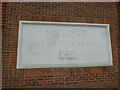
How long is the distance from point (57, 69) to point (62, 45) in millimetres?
732

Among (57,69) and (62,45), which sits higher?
(62,45)

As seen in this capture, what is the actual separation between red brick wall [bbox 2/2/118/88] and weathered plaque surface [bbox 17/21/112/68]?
0.15 m

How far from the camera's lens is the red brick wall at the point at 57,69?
2.98m

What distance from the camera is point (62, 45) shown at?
317 cm

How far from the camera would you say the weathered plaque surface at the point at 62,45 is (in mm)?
3047

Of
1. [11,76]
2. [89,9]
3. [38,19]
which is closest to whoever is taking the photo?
[11,76]

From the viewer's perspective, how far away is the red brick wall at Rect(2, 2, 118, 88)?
2977 millimetres

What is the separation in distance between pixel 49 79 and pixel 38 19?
1.82m

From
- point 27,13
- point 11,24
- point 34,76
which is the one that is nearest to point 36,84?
point 34,76

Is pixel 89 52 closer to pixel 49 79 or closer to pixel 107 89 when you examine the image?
pixel 107 89

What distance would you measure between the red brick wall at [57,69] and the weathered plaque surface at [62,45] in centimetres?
15

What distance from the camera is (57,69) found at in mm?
3094

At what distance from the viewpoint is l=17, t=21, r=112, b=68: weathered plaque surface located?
10.00 ft

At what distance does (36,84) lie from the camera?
300cm
